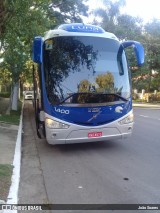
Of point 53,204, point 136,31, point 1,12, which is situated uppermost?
point 136,31

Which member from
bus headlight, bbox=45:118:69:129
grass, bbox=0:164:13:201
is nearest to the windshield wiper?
bus headlight, bbox=45:118:69:129

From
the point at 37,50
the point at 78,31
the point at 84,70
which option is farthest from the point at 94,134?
the point at 78,31

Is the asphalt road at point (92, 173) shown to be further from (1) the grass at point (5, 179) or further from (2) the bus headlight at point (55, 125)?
(2) the bus headlight at point (55, 125)

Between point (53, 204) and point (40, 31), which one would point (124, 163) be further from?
point (40, 31)

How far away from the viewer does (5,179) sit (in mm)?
6598

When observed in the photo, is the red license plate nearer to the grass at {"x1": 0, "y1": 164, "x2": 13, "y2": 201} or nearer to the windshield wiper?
the windshield wiper

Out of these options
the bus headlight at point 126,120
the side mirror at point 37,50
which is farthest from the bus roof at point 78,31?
the bus headlight at point 126,120

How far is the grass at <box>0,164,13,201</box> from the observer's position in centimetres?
586

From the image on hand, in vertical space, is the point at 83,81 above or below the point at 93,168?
above

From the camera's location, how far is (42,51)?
9172 mm

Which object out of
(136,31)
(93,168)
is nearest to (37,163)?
(93,168)

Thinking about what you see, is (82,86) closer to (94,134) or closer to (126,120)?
(94,134)

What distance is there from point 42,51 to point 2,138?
4.00 metres

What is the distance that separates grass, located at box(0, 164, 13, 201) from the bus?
1823 millimetres
